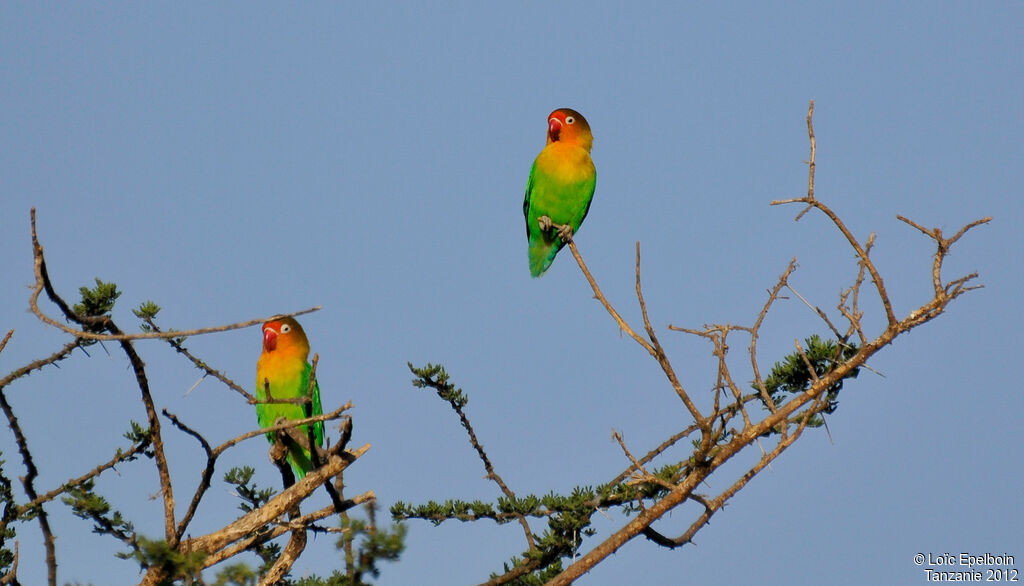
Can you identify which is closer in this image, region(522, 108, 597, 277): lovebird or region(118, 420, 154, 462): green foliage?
region(118, 420, 154, 462): green foliage

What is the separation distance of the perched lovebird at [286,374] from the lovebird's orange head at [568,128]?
3596mm

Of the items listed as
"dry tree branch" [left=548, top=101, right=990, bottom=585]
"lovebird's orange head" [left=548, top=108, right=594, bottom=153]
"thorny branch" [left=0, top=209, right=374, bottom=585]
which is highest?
"lovebird's orange head" [left=548, top=108, right=594, bottom=153]

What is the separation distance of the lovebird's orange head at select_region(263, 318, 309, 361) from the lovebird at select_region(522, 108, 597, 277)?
311 centimetres

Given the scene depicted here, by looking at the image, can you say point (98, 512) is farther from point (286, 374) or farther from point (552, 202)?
point (552, 202)

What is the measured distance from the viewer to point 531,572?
6207mm

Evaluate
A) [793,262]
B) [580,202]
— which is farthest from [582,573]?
[580,202]

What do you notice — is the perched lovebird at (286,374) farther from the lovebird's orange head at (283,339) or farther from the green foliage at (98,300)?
the green foliage at (98,300)

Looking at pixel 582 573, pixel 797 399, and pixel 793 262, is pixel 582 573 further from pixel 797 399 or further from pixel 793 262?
pixel 793 262

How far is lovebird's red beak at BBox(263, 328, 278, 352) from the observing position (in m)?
7.66

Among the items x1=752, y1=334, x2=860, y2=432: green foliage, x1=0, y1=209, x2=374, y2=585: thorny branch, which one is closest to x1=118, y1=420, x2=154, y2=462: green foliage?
x1=0, y1=209, x2=374, y2=585: thorny branch

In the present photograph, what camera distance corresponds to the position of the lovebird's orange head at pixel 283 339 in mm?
7672

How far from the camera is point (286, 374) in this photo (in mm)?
7594

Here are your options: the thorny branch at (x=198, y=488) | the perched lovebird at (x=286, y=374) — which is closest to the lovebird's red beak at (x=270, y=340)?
the perched lovebird at (x=286, y=374)

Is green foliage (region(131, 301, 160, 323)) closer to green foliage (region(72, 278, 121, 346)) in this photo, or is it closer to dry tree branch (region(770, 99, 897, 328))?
green foliage (region(72, 278, 121, 346))
